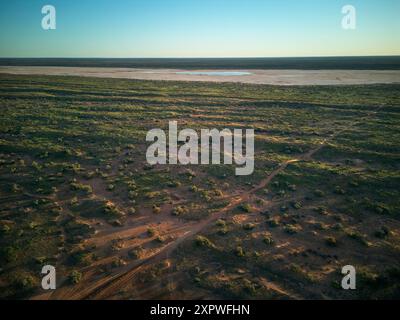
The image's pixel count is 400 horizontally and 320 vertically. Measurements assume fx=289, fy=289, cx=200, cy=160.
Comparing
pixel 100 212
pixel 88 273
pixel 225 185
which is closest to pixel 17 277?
pixel 88 273

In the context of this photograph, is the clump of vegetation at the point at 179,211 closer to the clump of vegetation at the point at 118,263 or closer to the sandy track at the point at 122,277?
the sandy track at the point at 122,277

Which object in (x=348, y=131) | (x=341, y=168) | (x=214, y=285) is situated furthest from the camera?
(x=348, y=131)

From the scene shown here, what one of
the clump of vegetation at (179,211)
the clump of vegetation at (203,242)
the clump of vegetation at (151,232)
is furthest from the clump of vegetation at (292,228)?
the clump of vegetation at (151,232)

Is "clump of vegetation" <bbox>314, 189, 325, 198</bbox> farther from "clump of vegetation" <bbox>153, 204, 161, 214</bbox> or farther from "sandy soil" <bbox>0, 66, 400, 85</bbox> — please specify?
"sandy soil" <bbox>0, 66, 400, 85</bbox>

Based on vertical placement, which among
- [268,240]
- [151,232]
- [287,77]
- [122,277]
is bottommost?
[122,277]

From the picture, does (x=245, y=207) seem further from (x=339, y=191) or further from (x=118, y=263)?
(x=118, y=263)

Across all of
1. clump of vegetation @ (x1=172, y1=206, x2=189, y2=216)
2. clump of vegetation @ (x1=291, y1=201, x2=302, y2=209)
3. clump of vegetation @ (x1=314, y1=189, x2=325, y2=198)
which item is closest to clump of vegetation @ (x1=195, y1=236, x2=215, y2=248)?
clump of vegetation @ (x1=172, y1=206, x2=189, y2=216)

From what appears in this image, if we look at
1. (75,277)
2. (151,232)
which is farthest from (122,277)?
(151,232)
